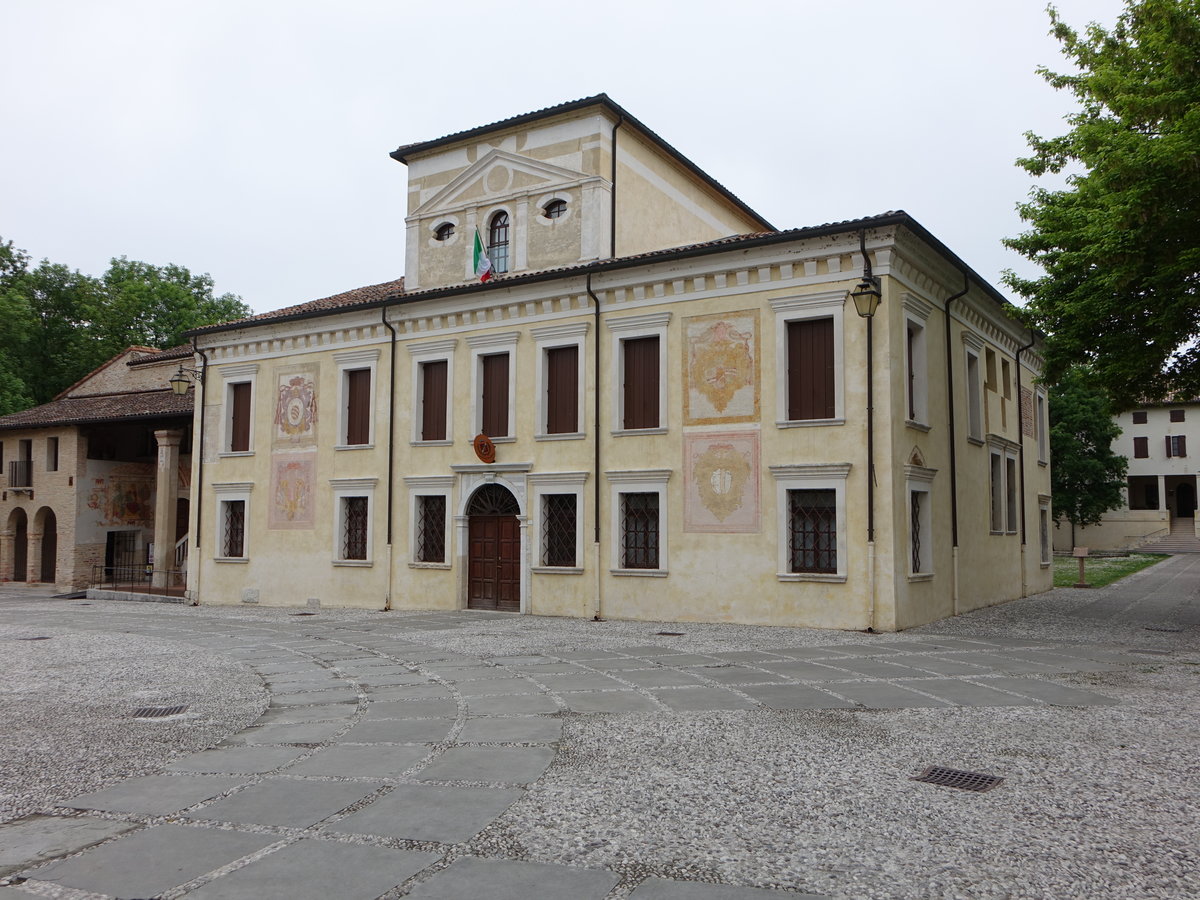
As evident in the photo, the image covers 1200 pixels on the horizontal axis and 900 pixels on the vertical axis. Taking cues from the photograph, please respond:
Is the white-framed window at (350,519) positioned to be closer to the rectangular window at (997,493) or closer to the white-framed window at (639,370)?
the white-framed window at (639,370)

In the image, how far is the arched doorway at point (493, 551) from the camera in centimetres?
1861

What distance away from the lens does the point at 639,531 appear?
1717cm

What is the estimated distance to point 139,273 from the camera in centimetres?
4897

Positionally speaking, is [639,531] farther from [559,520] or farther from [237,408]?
[237,408]

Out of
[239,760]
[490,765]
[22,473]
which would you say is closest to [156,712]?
[239,760]

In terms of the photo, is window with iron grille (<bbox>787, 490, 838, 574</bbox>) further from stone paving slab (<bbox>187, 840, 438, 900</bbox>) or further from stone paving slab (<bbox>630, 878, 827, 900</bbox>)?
stone paving slab (<bbox>187, 840, 438, 900</bbox>)

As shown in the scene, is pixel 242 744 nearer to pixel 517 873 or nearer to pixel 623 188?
pixel 517 873

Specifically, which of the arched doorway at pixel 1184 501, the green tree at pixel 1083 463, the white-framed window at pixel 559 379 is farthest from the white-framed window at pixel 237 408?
the arched doorway at pixel 1184 501

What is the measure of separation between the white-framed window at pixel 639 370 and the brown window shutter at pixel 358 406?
6248 millimetres

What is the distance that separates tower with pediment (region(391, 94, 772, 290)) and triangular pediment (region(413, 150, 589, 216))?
0.07 feet

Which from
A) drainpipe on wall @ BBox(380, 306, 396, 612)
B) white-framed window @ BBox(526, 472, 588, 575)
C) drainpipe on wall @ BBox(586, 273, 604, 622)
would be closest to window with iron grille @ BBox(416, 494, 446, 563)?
drainpipe on wall @ BBox(380, 306, 396, 612)

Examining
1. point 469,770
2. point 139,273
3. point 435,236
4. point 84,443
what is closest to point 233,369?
point 435,236

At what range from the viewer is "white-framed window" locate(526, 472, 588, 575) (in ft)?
57.8

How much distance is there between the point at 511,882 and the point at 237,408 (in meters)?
20.8
